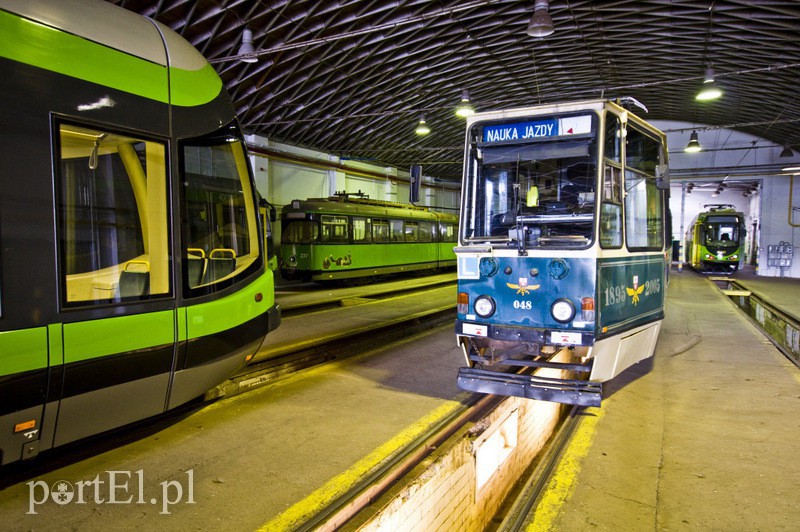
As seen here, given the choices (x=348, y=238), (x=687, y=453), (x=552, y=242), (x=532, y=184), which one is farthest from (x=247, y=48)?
(x=687, y=453)

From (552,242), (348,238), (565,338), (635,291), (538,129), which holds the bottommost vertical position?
(565,338)

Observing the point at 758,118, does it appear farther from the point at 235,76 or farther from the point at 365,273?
the point at 235,76

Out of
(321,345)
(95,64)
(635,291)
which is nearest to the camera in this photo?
(95,64)

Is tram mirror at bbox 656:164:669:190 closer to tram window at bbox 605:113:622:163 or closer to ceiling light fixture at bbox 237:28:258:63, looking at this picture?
tram window at bbox 605:113:622:163

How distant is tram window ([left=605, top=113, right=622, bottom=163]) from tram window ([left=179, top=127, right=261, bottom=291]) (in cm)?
372

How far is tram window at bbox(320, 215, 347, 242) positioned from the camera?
18.1 meters

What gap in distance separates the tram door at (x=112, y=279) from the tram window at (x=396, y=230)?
58.8 ft

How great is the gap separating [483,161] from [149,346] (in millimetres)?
3875

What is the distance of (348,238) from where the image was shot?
19172 mm

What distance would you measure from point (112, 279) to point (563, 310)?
160 inches

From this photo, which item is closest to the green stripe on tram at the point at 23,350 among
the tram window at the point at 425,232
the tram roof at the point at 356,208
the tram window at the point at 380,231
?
the tram roof at the point at 356,208

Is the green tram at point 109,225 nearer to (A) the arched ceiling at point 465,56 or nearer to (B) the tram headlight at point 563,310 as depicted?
(B) the tram headlight at point 563,310

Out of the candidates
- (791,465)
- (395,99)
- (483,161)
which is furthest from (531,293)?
(395,99)

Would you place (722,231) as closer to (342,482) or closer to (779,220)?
(779,220)
